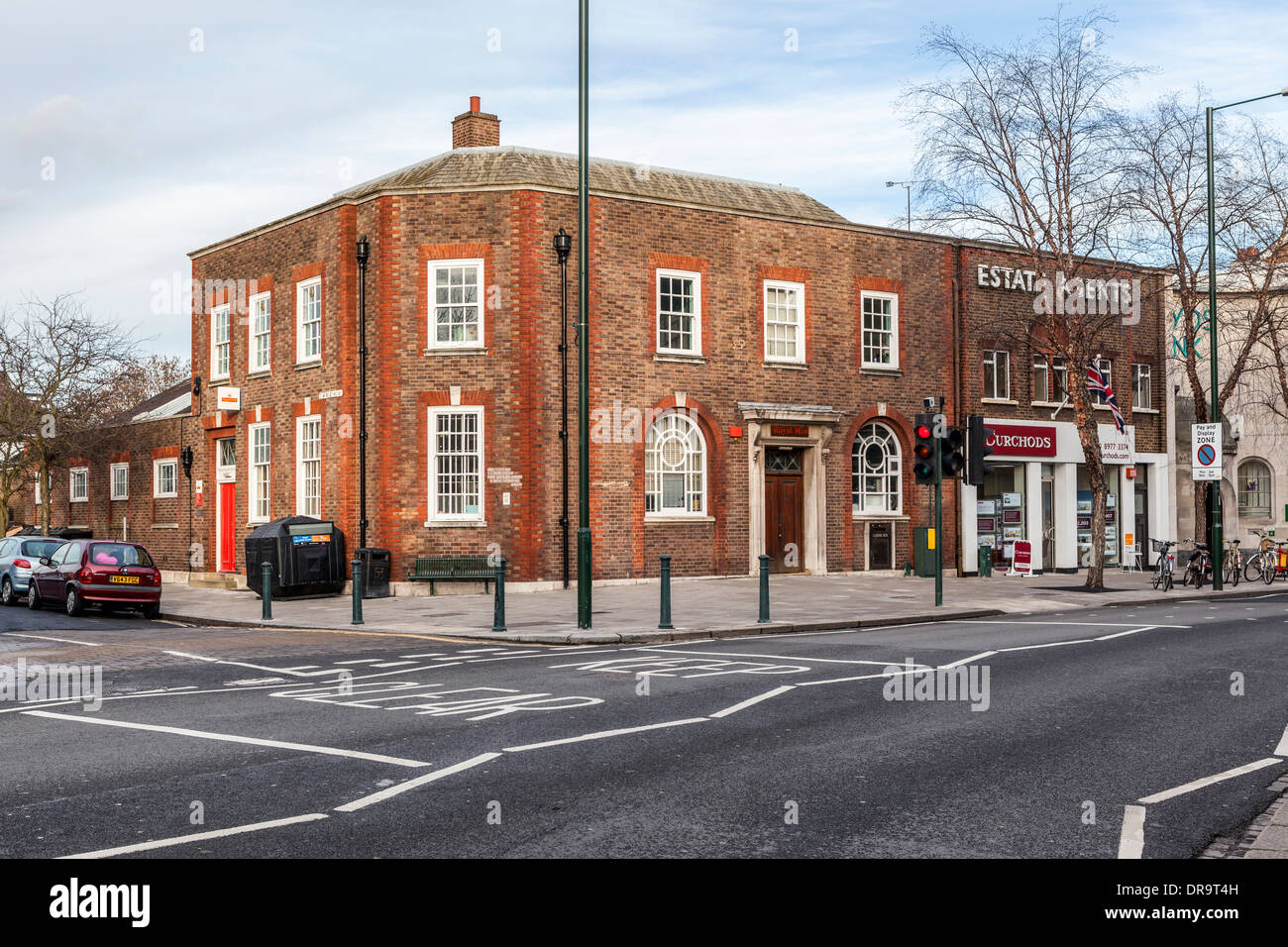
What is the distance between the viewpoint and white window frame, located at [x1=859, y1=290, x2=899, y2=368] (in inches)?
1148

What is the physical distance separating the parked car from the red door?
554 centimetres

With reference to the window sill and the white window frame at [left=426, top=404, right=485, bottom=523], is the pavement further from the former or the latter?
the window sill

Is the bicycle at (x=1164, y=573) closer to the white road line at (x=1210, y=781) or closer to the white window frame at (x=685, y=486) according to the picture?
the white window frame at (x=685, y=486)

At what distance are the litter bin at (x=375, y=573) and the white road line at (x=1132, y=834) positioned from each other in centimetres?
1970

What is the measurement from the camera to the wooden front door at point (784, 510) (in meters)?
27.8

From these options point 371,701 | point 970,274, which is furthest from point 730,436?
point 371,701

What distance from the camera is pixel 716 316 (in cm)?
2708

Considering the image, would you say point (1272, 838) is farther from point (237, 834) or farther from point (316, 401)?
point (316, 401)

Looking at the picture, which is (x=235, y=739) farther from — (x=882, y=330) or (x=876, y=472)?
(x=882, y=330)

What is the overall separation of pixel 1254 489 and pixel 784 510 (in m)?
21.7

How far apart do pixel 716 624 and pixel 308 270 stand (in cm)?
1494

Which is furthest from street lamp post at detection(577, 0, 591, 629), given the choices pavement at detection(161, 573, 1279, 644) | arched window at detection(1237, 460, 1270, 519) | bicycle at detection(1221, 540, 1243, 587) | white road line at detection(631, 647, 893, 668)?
arched window at detection(1237, 460, 1270, 519)

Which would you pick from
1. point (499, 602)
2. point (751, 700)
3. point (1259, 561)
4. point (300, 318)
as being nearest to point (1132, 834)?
point (751, 700)

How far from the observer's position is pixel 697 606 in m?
20.8
